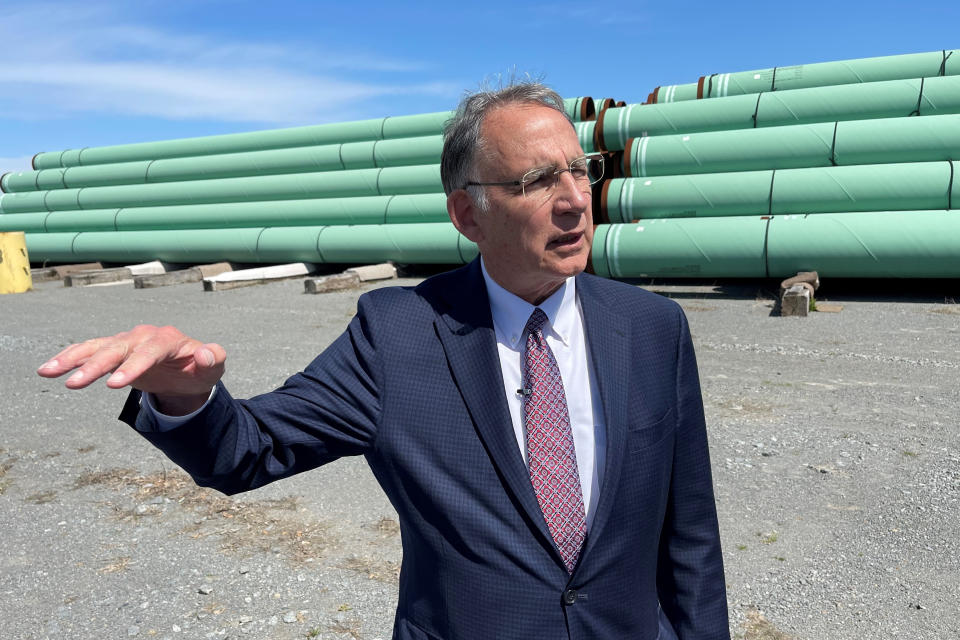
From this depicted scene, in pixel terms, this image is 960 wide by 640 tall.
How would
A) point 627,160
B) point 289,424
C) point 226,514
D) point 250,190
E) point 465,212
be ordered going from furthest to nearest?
point 250,190 < point 627,160 < point 226,514 < point 465,212 < point 289,424

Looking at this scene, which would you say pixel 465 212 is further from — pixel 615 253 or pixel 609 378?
pixel 615 253

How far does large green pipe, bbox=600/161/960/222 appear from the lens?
850 cm

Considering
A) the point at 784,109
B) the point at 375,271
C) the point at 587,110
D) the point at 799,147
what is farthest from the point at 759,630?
the point at 587,110

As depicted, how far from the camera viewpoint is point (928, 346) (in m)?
6.47

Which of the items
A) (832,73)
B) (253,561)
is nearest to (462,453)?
(253,561)

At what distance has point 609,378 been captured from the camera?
152cm

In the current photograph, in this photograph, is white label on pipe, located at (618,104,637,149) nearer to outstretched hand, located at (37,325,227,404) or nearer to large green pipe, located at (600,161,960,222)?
large green pipe, located at (600,161,960,222)

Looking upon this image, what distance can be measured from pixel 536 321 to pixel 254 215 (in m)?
13.3

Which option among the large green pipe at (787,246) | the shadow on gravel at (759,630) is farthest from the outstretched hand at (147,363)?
the large green pipe at (787,246)

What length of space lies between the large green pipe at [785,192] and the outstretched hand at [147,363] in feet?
29.5

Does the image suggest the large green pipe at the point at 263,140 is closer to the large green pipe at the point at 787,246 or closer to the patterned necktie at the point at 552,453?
the large green pipe at the point at 787,246

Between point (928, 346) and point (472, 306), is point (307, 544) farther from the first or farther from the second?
point (928, 346)

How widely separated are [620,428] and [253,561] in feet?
8.27

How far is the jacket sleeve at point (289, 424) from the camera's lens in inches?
50.3
